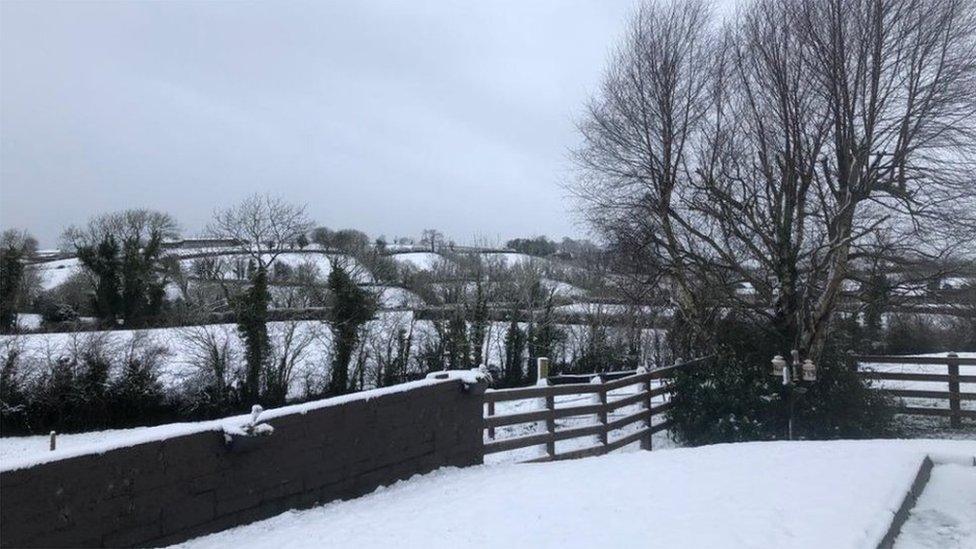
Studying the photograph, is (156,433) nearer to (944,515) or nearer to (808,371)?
(944,515)

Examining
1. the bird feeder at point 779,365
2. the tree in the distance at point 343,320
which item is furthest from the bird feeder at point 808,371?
the tree in the distance at point 343,320

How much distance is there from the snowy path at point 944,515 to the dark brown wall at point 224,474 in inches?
164

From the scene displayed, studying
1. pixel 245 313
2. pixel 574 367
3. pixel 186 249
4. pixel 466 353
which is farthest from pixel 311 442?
pixel 186 249

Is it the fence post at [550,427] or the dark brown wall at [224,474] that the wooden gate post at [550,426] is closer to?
the fence post at [550,427]

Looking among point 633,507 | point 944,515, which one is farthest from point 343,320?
point 944,515

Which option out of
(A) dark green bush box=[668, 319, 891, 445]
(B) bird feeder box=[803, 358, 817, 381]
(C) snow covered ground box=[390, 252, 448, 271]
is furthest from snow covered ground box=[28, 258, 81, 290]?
(B) bird feeder box=[803, 358, 817, 381]

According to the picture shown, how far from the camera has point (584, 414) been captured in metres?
10.6

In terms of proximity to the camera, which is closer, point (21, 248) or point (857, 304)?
point (857, 304)

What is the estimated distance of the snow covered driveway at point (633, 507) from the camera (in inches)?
187

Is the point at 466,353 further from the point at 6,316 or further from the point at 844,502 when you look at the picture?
the point at 844,502

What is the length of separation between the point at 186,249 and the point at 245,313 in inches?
683

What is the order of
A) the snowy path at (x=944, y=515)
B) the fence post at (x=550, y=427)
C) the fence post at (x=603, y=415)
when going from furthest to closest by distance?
the fence post at (x=603, y=415)
the fence post at (x=550, y=427)
the snowy path at (x=944, y=515)

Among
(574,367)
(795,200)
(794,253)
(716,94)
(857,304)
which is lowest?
(574,367)

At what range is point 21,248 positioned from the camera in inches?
1199
